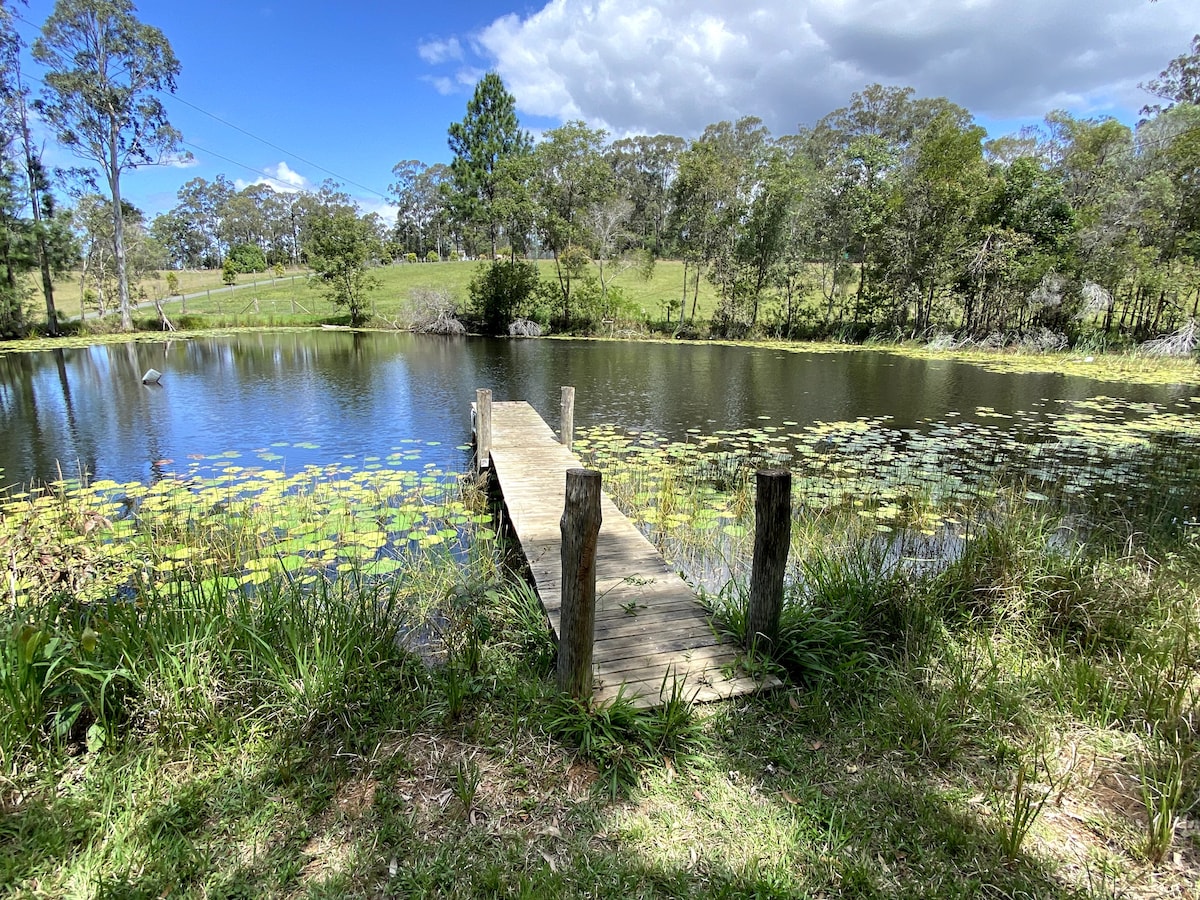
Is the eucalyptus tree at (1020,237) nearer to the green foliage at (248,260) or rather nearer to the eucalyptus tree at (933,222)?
the eucalyptus tree at (933,222)

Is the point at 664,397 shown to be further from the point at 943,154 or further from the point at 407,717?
the point at 943,154

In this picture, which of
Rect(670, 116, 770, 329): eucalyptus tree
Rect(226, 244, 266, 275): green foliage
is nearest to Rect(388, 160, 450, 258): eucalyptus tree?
Rect(226, 244, 266, 275): green foliage

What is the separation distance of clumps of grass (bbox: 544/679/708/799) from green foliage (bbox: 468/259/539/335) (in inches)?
1270

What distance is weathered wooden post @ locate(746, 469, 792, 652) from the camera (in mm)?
3170

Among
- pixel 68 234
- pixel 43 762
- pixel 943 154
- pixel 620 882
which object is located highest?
pixel 943 154

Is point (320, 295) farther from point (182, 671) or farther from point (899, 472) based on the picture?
point (182, 671)

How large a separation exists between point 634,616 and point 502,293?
32.2 metres

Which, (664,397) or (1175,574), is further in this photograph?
(664,397)

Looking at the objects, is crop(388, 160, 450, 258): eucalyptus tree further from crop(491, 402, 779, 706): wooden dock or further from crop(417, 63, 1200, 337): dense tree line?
crop(491, 402, 779, 706): wooden dock

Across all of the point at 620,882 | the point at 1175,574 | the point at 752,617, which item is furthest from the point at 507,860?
the point at 1175,574

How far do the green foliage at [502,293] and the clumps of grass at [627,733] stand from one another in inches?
1270

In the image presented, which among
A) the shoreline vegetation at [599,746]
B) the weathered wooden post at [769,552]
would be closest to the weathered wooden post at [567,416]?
the shoreline vegetation at [599,746]

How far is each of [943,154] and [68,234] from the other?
3970 cm

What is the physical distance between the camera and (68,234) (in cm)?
2662
